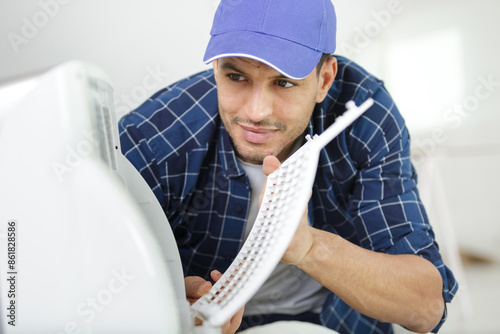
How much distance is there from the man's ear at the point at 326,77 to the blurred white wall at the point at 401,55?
822mm

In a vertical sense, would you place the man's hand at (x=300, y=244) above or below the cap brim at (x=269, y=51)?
below

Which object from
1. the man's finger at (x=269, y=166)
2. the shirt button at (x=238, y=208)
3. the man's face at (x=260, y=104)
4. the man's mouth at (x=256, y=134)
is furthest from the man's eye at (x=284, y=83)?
the shirt button at (x=238, y=208)

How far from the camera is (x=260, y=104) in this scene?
918mm

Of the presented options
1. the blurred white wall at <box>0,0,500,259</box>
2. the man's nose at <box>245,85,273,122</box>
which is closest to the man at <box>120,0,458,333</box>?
the man's nose at <box>245,85,273,122</box>

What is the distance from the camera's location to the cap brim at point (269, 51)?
0.84m

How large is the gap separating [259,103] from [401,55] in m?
1.52

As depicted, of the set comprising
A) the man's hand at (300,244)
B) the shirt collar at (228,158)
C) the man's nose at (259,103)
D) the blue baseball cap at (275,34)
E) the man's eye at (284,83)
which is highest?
the blue baseball cap at (275,34)

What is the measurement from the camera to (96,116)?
475 millimetres

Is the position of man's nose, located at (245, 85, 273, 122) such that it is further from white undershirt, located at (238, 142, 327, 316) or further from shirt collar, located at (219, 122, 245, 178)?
white undershirt, located at (238, 142, 327, 316)

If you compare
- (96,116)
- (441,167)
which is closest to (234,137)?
(96,116)

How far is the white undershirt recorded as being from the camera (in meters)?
1.21

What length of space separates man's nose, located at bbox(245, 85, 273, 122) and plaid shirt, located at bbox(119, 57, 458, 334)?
7.3 inches

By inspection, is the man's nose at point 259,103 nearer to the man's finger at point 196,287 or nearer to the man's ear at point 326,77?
the man's ear at point 326,77

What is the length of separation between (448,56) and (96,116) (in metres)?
2.11
